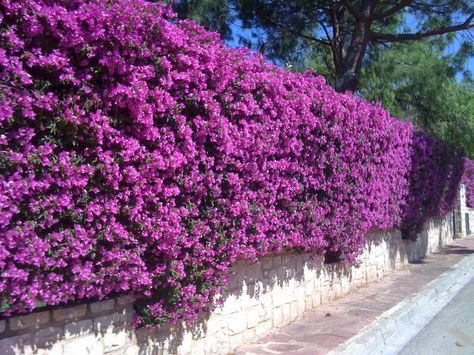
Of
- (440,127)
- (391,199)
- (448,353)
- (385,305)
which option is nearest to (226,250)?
(448,353)

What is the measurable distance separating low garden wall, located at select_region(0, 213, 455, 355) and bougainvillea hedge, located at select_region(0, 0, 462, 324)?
19 cm

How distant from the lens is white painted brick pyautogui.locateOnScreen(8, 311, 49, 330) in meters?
3.25

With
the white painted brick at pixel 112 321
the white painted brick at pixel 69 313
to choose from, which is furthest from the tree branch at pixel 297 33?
the white painted brick at pixel 69 313

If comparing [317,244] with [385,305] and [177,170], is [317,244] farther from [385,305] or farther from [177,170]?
[177,170]

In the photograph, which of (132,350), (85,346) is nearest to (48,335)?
(85,346)

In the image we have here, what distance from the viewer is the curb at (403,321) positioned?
5.69m

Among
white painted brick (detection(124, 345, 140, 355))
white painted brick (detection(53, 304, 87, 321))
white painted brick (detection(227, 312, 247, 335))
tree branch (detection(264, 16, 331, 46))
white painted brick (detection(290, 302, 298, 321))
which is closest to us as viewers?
white painted brick (detection(53, 304, 87, 321))

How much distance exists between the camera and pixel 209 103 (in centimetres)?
450

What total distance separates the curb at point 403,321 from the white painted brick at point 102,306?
245 cm

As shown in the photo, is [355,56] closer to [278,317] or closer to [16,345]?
[278,317]

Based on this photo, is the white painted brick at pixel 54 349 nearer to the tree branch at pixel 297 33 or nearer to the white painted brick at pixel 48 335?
the white painted brick at pixel 48 335

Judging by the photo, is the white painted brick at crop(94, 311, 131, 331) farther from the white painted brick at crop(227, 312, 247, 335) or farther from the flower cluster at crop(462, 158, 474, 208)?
the flower cluster at crop(462, 158, 474, 208)

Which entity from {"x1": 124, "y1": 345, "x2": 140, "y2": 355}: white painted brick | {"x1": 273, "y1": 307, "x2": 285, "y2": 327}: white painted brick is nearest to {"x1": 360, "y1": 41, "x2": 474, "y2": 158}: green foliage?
{"x1": 273, "y1": 307, "x2": 285, "y2": 327}: white painted brick

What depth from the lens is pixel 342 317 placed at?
681 cm
